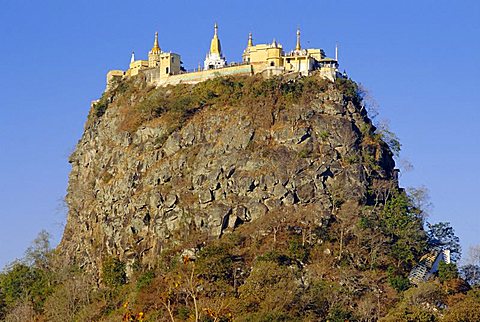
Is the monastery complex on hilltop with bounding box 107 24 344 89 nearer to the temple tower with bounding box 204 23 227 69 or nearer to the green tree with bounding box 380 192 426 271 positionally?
the temple tower with bounding box 204 23 227 69

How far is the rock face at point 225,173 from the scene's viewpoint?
8838 cm

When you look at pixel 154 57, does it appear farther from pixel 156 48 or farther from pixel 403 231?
pixel 403 231

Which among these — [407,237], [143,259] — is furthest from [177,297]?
[407,237]

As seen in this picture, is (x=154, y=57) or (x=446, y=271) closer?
(x=446, y=271)

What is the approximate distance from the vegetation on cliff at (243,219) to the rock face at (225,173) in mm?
113

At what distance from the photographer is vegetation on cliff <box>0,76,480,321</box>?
3083 inches

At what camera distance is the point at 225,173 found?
9025 cm

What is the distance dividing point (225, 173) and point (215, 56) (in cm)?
2145

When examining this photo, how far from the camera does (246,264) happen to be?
269 ft

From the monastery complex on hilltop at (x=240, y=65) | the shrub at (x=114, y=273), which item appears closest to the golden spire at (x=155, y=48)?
the monastery complex on hilltop at (x=240, y=65)

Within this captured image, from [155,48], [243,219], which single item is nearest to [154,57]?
[155,48]

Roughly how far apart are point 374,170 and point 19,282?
3278 cm

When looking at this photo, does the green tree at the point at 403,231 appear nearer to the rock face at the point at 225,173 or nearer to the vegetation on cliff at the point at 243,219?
the vegetation on cliff at the point at 243,219

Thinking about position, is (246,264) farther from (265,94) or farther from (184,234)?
(265,94)
